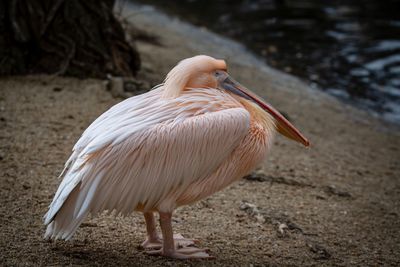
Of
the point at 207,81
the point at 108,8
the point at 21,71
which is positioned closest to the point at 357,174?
the point at 207,81

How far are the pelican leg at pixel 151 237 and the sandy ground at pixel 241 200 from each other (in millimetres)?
83

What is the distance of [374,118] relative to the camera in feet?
29.0

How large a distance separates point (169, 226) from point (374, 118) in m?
6.02

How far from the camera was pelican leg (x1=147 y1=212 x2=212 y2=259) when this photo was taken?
3494mm

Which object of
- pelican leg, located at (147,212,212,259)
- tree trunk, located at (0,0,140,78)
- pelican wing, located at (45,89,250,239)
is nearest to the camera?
pelican wing, located at (45,89,250,239)

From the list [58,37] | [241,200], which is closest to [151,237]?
[241,200]

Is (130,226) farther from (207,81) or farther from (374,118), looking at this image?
(374,118)

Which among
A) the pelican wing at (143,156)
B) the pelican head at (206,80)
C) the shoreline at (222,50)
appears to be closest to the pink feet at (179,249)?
the pelican wing at (143,156)

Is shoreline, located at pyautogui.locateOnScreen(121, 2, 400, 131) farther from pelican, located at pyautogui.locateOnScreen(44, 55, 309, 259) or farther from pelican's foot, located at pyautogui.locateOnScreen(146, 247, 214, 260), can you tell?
pelican's foot, located at pyautogui.locateOnScreen(146, 247, 214, 260)

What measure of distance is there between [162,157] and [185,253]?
63 centimetres

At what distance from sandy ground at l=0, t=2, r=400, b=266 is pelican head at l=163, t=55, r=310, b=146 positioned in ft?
2.49

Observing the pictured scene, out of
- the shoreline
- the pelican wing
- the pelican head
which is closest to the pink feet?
the pelican wing

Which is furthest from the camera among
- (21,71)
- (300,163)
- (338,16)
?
(338,16)

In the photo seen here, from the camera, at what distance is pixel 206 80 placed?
12.8 ft
